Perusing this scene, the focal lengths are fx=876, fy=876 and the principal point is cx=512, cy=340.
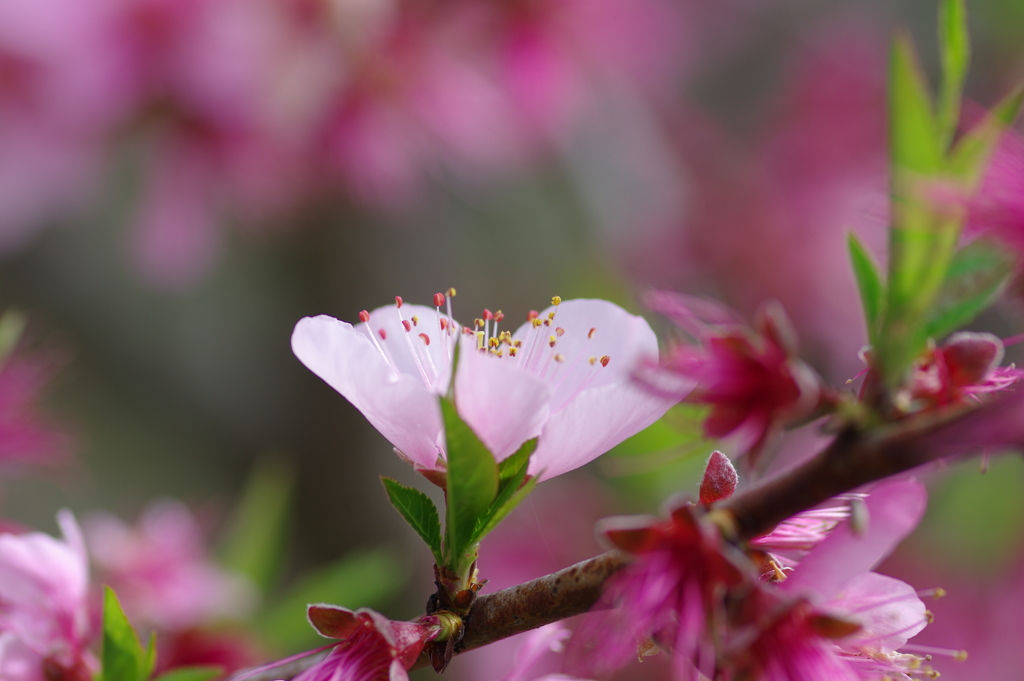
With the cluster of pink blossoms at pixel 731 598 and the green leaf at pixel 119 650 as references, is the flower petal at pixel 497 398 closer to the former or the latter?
the cluster of pink blossoms at pixel 731 598

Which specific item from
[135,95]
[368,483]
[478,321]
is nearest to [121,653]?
[478,321]

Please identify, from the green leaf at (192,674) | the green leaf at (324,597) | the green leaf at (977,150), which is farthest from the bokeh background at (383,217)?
the green leaf at (192,674)

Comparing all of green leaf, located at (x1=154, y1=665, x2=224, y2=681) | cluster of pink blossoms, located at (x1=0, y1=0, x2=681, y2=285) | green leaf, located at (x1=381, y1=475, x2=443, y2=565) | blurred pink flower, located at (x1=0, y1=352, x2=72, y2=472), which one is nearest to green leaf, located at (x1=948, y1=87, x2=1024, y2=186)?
green leaf, located at (x1=381, y1=475, x2=443, y2=565)

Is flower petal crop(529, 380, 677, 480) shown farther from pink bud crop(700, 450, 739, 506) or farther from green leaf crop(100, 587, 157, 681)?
green leaf crop(100, 587, 157, 681)

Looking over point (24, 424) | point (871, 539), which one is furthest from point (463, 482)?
point (24, 424)

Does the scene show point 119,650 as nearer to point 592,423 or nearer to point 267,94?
point 592,423
